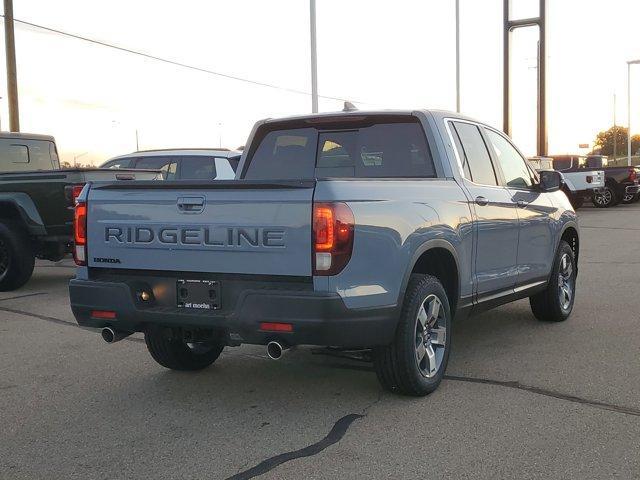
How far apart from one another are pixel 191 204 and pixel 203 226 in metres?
0.15

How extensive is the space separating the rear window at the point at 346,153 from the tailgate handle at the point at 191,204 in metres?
1.27

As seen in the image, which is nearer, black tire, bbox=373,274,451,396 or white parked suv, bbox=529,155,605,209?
black tire, bbox=373,274,451,396

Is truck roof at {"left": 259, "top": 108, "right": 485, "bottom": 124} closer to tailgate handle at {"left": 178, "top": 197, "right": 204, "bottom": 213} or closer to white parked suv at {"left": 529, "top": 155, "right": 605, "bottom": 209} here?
tailgate handle at {"left": 178, "top": 197, "right": 204, "bottom": 213}

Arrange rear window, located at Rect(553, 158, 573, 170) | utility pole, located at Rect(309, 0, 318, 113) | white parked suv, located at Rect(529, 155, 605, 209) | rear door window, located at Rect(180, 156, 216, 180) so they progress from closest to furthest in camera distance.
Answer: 1. rear door window, located at Rect(180, 156, 216, 180)
2. utility pole, located at Rect(309, 0, 318, 113)
3. white parked suv, located at Rect(529, 155, 605, 209)
4. rear window, located at Rect(553, 158, 573, 170)

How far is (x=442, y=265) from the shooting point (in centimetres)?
504

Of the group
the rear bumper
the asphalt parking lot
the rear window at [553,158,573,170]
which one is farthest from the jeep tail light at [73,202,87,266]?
the rear window at [553,158,573,170]

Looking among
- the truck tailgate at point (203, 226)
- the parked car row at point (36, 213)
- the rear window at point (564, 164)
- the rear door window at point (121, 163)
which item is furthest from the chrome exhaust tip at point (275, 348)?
the rear window at point (564, 164)

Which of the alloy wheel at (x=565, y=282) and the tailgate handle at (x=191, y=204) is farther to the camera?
the alloy wheel at (x=565, y=282)

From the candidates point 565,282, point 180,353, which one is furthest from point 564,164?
point 180,353

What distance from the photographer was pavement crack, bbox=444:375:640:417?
4.34m

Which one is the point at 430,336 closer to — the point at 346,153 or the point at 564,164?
the point at 346,153

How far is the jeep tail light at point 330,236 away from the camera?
12.9 ft

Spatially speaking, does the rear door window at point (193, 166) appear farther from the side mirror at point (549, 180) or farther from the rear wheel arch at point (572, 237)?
the side mirror at point (549, 180)

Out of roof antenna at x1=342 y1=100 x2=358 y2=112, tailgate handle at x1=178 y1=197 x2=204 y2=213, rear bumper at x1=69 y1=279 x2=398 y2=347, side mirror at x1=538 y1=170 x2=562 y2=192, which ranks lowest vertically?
rear bumper at x1=69 y1=279 x2=398 y2=347
